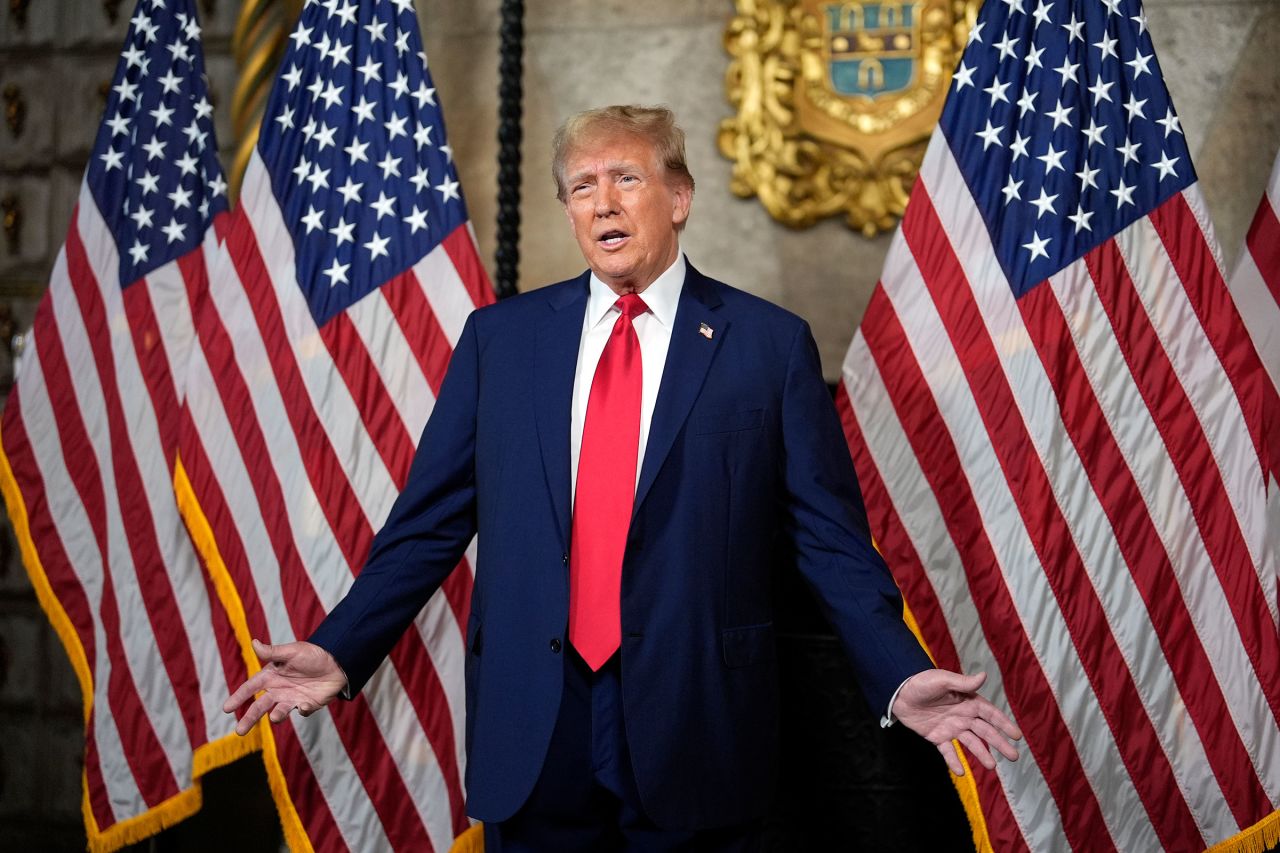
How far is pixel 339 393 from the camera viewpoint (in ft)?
9.34

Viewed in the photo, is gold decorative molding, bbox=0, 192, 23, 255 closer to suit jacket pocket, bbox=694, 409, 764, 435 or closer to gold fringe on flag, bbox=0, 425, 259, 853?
gold fringe on flag, bbox=0, 425, 259, 853

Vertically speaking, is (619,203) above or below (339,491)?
above

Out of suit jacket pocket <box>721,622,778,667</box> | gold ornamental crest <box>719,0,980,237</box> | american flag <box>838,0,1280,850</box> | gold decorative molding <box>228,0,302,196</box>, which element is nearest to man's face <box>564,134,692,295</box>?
suit jacket pocket <box>721,622,778,667</box>

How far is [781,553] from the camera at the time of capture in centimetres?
331

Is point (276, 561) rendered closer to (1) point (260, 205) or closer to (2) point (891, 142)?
(1) point (260, 205)

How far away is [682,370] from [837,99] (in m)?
1.46

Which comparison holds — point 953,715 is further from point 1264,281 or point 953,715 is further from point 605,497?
point 1264,281

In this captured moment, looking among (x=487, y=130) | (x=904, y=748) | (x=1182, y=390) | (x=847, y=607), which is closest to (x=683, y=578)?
(x=847, y=607)

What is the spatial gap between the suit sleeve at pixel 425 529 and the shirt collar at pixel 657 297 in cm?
22

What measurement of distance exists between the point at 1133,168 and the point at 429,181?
59.4 inches

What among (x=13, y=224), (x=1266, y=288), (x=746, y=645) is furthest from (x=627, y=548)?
(x=13, y=224)

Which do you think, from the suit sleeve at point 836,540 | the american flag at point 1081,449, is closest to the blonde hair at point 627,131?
the suit sleeve at point 836,540

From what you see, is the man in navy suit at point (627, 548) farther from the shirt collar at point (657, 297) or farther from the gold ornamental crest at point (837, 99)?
the gold ornamental crest at point (837, 99)

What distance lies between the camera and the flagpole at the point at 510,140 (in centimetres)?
323
